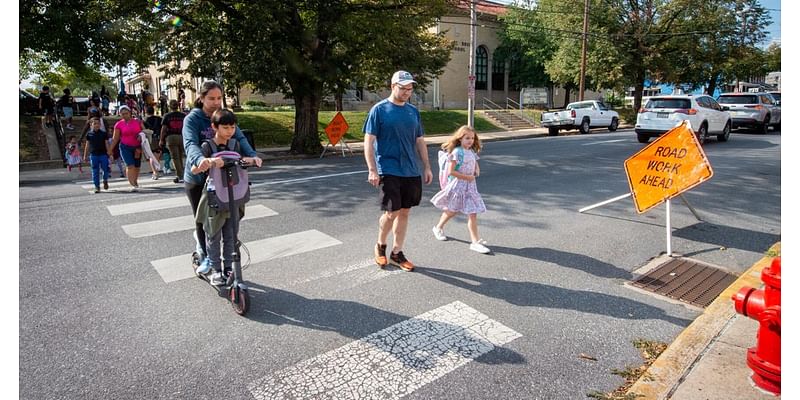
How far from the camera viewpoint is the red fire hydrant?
8.76 ft

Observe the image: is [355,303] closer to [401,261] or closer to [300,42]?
[401,261]

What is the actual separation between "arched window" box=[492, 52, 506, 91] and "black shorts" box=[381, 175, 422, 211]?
4267cm

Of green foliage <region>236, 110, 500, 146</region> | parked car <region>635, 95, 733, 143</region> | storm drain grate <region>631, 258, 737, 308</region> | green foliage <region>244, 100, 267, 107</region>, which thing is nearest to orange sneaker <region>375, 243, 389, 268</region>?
storm drain grate <region>631, 258, 737, 308</region>

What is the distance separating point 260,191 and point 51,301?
4.97 meters

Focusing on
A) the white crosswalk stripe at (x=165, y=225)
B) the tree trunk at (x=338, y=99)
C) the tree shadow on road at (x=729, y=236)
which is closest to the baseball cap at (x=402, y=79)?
the white crosswalk stripe at (x=165, y=225)

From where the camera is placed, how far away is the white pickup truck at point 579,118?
83.3 feet

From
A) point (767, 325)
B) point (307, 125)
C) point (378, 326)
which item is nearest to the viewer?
point (767, 325)

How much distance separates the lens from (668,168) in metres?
6.43

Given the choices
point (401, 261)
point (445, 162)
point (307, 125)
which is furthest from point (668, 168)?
point (307, 125)

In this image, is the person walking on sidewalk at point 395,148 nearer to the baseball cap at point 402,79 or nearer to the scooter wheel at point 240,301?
the baseball cap at point 402,79

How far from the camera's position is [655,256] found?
18.8 ft

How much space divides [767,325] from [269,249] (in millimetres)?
4660

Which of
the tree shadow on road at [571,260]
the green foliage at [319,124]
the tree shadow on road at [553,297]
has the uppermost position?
the green foliage at [319,124]

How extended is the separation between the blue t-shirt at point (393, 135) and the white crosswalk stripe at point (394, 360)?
154 cm
